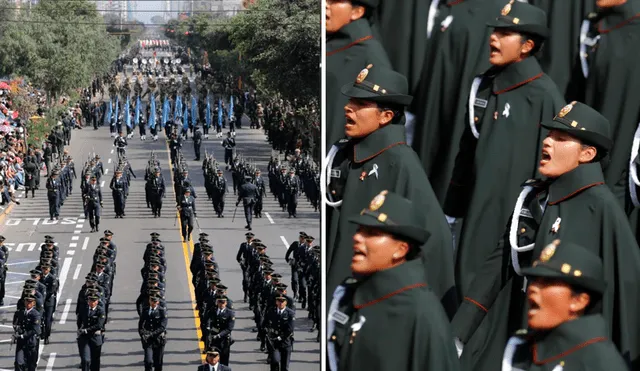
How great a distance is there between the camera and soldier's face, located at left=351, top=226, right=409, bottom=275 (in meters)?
8.41

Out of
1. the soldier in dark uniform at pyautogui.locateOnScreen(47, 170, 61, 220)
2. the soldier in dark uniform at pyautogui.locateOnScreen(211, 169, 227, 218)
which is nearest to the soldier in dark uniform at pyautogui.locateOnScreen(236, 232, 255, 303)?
the soldier in dark uniform at pyautogui.locateOnScreen(211, 169, 227, 218)

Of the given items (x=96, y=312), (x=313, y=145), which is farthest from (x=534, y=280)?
(x=313, y=145)

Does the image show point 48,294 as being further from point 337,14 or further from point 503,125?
point 503,125

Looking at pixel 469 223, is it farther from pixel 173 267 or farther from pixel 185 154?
pixel 185 154

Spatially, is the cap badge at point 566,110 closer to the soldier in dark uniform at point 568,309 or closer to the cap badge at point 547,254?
the soldier in dark uniform at point 568,309

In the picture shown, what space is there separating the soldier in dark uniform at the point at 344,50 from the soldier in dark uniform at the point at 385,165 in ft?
1.01

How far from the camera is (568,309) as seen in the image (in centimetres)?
818

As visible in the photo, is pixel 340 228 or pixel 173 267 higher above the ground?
pixel 340 228

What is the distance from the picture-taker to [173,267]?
36.5 m

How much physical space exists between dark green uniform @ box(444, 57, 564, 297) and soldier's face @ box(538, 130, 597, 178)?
640 mm

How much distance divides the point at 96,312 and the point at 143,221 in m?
21.3

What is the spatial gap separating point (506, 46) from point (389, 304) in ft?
7.61

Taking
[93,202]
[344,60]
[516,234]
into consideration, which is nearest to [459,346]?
[516,234]

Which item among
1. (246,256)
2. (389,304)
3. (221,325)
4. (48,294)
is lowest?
(48,294)
